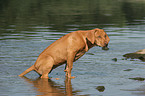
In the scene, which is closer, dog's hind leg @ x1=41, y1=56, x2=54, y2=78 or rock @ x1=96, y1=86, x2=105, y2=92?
rock @ x1=96, y1=86, x2=105, y2=92

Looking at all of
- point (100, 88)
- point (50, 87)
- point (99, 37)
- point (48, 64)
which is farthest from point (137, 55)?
point (50, 87)

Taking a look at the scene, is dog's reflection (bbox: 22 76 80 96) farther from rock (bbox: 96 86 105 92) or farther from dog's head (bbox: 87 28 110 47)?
dog's head (bbox: 87 28 110 47)

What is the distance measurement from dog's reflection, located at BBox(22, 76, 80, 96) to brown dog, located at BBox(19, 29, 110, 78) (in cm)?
44

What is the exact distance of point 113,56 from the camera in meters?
17.5

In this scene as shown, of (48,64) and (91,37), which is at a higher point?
(91,37)

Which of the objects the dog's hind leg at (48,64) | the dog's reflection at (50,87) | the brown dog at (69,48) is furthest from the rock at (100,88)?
the dog's hind leg at (48,64)

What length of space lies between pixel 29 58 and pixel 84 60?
2.33 m

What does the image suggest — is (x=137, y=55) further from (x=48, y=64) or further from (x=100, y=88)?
(x=100, y=88)

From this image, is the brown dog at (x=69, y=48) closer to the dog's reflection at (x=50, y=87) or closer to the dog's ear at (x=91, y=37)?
the dog's ear at (x=91, y=37)

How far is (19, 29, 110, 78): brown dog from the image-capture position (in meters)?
13.0

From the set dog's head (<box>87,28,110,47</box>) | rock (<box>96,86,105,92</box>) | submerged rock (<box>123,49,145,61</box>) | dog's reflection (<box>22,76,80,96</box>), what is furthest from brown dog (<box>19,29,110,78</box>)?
submerged rock (<box>123,49,145,61</box>)

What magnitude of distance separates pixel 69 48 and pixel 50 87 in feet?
5.12

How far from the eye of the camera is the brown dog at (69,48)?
1298cm

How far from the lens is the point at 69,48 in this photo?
13.0 m
